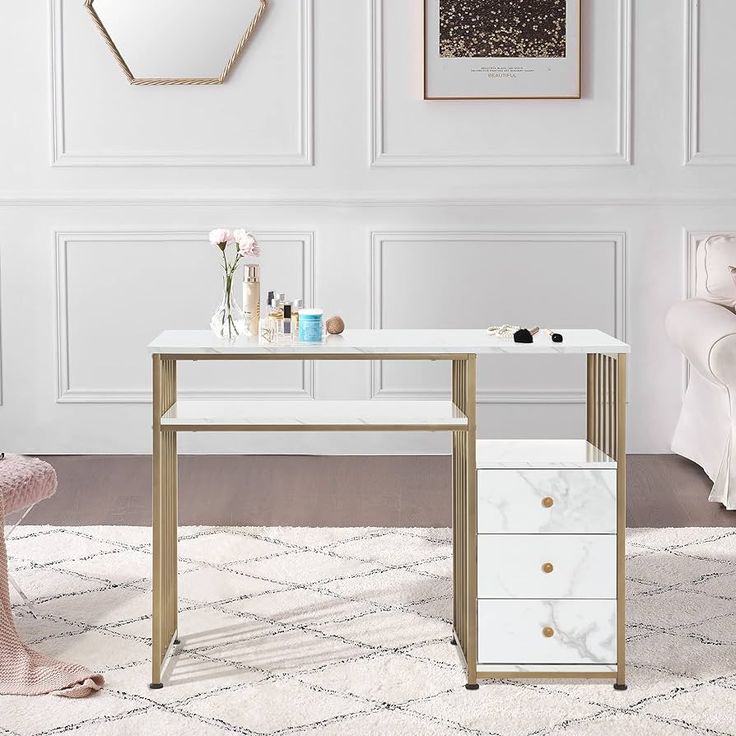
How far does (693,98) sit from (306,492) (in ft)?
7.49

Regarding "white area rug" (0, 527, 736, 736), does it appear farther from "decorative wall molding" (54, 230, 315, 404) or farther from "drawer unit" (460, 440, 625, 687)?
"decorative wall molding" (54, 230, 315, 404)

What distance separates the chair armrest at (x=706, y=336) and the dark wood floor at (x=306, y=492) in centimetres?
47

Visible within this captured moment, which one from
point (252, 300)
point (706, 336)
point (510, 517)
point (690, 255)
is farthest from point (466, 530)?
point (690, 255)

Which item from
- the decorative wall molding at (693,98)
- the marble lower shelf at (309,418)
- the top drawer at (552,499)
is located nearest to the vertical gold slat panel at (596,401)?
the top drawer at (552,499)

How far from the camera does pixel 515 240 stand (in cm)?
447

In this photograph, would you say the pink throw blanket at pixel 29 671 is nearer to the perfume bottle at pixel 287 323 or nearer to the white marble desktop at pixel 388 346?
the white marble desktop at pixel 388 346

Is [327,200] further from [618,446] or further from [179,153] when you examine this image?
[618,446]

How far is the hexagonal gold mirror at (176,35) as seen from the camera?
4.36 metres

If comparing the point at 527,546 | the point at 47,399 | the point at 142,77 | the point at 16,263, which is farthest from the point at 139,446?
the point at 527,546

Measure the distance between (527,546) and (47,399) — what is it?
9.64 ft

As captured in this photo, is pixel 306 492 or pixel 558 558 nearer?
pixel 558 558

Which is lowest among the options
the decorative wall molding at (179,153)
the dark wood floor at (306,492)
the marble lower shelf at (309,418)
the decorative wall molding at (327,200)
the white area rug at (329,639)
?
the white area rug at (329,639)

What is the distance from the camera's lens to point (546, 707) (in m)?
2.09

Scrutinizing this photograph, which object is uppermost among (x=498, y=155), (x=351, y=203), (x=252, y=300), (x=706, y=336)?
(x=498, y=155)
